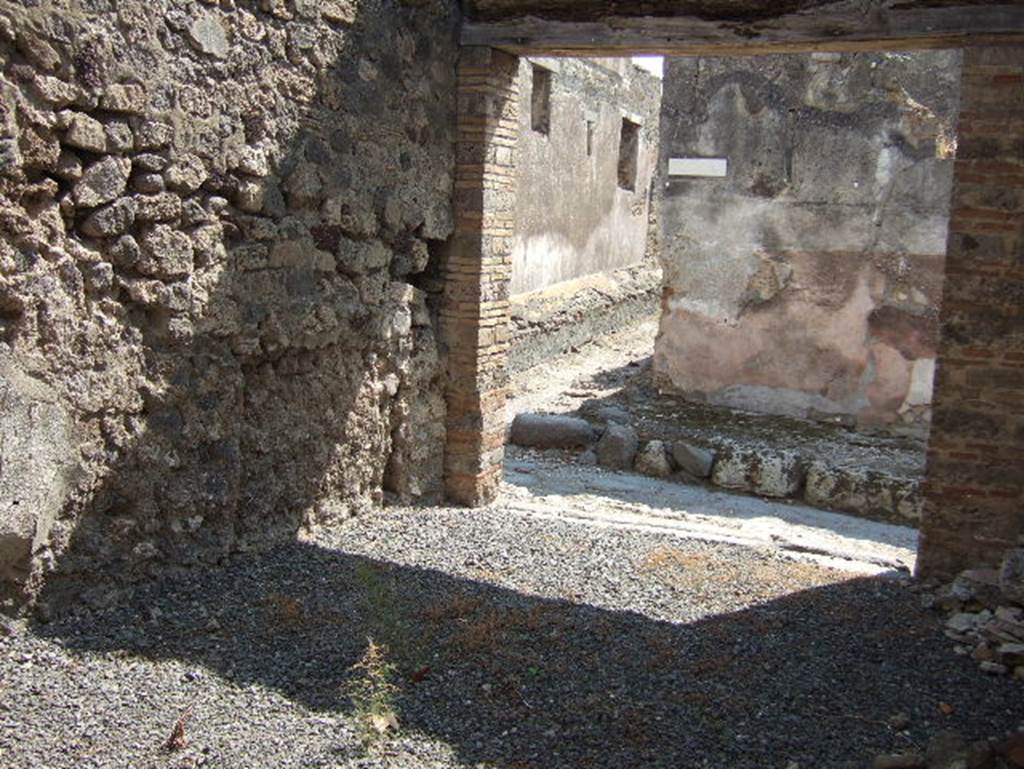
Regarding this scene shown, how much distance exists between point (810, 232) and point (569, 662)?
22.9 ft

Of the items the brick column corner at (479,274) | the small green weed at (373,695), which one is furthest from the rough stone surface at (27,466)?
the brick column corner at (479,274)

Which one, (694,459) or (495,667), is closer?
(495,667)

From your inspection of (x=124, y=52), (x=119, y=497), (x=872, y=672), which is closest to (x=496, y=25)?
(x=124, y=52)

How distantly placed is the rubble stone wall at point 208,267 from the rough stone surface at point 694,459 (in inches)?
133

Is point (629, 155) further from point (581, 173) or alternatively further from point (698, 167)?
point (698, 167)

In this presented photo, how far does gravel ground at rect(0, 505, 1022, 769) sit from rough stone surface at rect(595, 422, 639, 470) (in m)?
3.56

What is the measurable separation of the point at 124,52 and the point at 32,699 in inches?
95.8

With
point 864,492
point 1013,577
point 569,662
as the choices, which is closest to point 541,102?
point 864,492

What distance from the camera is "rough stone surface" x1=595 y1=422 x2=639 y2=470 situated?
955 cm

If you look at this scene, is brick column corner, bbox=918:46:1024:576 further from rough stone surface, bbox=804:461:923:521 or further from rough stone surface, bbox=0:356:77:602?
rough stone surface, bbox=0:356:77:602

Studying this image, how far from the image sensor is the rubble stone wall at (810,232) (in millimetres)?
10086

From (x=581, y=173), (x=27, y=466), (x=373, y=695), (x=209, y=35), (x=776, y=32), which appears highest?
(x=776, y=32)

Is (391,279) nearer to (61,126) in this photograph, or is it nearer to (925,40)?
(61,126)

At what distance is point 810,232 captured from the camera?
1051 cm
